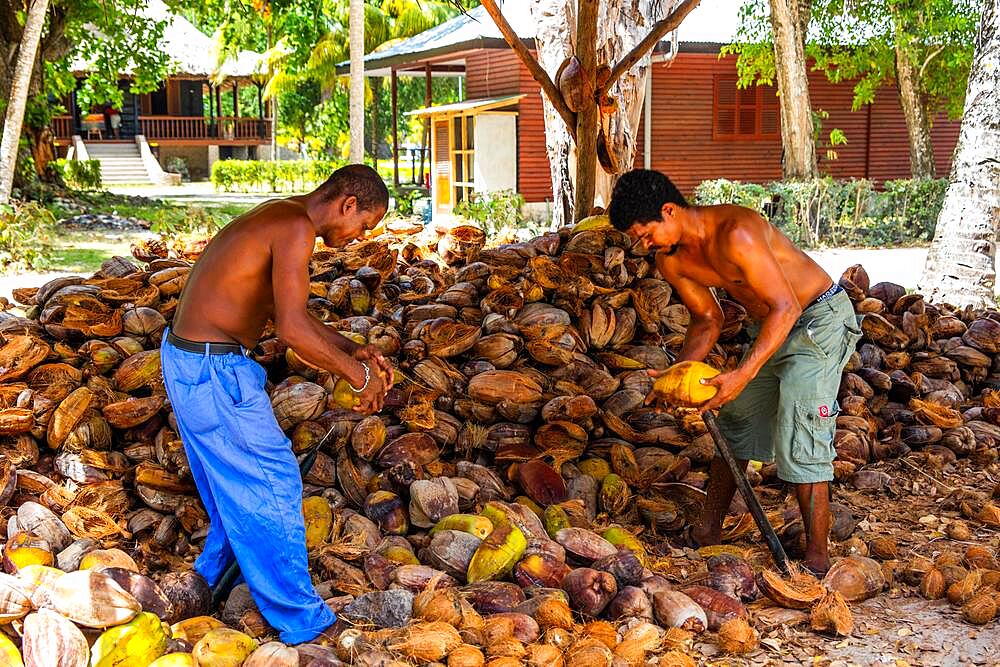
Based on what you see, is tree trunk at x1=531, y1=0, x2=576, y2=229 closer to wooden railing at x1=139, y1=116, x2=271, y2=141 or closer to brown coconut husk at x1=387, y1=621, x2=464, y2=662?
brown coconut husk at x1=387, y1=621, x2=464, y2=662

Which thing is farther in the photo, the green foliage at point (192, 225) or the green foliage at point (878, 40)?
the green foliage at point (878, 40)

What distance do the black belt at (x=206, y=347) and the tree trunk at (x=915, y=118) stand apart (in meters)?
15.1

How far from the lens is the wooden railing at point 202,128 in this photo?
33.0m

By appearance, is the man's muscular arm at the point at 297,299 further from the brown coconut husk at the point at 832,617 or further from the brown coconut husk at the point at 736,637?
the brown coconut husk at the point at 832,617

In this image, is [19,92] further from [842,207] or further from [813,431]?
[813,431]

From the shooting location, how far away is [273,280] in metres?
3.07

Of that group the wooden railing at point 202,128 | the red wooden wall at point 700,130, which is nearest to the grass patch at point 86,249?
the red wooden wall at point 700,130

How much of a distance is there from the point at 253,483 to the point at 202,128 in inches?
1287

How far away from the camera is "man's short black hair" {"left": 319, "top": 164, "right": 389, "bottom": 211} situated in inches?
127

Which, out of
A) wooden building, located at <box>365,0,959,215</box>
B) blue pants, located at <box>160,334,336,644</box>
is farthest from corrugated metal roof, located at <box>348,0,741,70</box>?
blue pants, located at <box>160,334,336,644</box>

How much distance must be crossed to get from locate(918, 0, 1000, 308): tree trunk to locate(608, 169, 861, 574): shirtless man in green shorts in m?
4.55

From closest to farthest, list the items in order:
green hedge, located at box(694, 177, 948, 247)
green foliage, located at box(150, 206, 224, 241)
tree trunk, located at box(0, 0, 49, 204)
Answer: green foliage, located at box(150, 206, 224, 241), tree trunk, located at box(0, 0, 49, 204), green hedge, located at box(694, 177, 948, 247)

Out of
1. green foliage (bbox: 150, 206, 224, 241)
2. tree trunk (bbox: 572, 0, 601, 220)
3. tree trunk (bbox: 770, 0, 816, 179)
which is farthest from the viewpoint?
tree trunk (bbox: 770, 0, 816, 179)

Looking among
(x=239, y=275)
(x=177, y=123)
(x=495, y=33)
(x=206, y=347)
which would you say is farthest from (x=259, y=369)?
(x=177, y=123)
